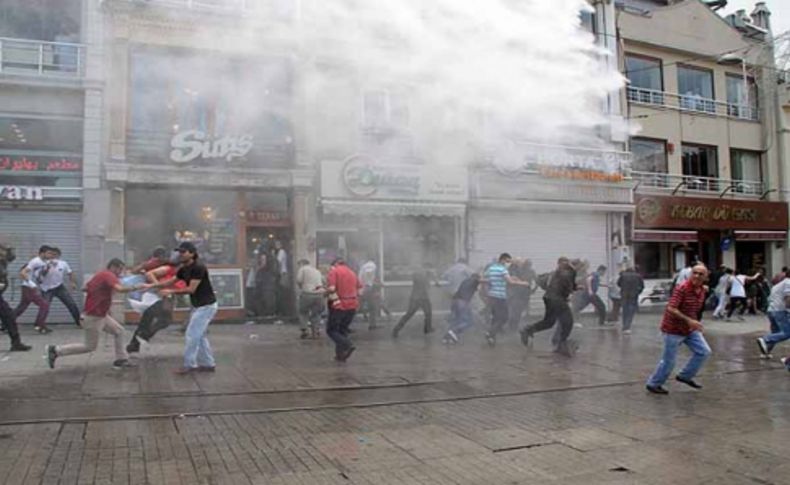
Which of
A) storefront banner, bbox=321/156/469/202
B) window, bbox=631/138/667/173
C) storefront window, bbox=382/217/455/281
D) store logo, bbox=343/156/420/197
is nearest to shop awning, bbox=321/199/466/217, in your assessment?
storefront banner, bbox=321/156/469/202

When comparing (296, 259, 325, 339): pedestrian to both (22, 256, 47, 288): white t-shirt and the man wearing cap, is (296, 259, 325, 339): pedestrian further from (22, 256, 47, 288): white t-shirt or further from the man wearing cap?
(22, 256, 47, 288): white t-shirt

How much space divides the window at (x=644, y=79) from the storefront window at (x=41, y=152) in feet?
48.2

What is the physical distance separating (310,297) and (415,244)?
5.14m

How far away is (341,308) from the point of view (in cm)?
891

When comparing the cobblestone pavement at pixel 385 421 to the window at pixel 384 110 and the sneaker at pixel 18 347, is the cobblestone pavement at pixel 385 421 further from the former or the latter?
the window at pixel 384 110

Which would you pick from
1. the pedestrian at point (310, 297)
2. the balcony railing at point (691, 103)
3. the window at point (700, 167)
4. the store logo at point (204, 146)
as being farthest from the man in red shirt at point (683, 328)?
the window at point (700, 167)

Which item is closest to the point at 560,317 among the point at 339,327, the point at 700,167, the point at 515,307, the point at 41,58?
the point at 515,307

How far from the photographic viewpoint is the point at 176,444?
4980mm

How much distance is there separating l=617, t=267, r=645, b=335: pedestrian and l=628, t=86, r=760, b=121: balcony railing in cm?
783

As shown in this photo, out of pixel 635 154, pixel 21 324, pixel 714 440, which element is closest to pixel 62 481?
pixel 714 440

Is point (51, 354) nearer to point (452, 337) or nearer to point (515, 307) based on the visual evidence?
point (452, 337)

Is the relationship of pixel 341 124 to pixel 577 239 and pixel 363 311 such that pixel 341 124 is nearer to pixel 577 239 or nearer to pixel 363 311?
pixel 363 311

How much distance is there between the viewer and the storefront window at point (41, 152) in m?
12.7

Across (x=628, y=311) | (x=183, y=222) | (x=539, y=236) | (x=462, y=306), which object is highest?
(x=183, y=222)
